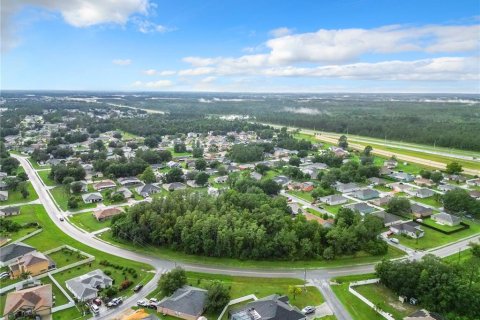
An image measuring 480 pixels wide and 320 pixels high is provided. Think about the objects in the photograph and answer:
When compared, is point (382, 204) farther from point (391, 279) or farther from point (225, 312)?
point (225, 312)

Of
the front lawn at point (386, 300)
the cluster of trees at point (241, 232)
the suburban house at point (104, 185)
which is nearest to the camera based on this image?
the front lawn at point (386, 300)

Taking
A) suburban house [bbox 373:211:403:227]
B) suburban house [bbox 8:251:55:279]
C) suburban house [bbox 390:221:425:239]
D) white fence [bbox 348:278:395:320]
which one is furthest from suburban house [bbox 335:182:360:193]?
suburban house [bbox 8:251:55:279]

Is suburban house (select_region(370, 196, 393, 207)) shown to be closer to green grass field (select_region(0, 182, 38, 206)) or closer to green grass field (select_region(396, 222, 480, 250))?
green grass field (select_region(396, 222, 480, 250))

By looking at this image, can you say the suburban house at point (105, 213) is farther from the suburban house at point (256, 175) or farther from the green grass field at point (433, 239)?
the green grass field at point (433, 239)

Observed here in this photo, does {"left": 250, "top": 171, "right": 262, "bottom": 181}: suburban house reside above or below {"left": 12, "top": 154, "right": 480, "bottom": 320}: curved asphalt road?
above

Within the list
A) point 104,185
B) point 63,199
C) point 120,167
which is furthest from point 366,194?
point 63,199

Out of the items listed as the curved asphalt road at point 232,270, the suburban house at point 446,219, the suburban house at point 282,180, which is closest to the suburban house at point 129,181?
the curved asphalt road at point 232,270

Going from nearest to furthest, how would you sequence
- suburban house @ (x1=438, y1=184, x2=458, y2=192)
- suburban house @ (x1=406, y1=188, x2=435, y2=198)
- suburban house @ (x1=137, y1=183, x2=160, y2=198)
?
suburban house @ (x1=406, y1=188, x2=435, y2=198)
suburban house @ (x1=137, y1=183, x2=160, y2=198)
suburban house @ (x1=438, y1=184, x2=458, y2=192)
